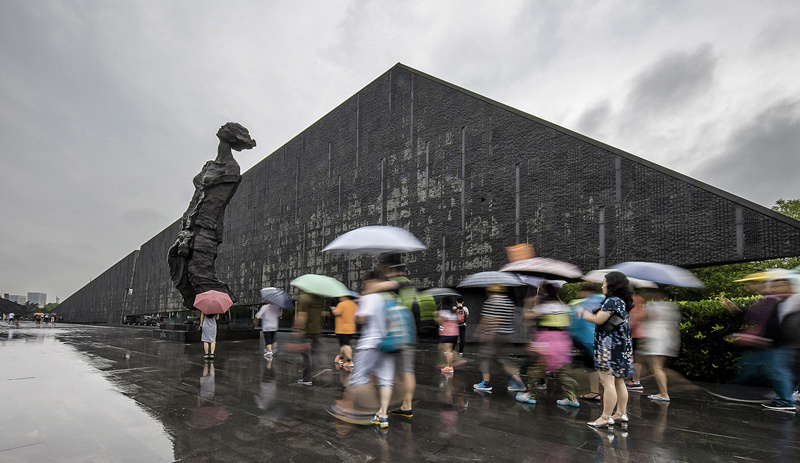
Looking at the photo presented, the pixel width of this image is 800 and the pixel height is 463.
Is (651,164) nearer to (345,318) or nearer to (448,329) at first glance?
(448,329)

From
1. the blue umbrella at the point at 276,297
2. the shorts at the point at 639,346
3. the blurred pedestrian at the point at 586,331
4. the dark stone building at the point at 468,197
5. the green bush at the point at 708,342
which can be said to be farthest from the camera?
the dark stone building at the point at 468,197

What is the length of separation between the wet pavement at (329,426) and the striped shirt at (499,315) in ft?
3.06

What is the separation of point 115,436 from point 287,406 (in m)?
1.73

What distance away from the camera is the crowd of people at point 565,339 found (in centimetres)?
411

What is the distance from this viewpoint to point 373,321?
13.3ft

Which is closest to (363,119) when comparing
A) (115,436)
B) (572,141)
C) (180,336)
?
(572,141)

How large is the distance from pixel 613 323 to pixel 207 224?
14.8 metres

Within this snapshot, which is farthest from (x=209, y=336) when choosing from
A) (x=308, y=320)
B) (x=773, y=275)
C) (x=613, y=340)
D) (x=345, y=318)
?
(x=773, y=275)

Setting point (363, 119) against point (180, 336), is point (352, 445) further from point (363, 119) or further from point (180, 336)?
point (363, 119)

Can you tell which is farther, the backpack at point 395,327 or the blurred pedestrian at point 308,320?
the blurred pedestrian at point 308,320

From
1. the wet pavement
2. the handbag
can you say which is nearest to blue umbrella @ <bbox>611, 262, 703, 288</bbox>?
the handbag

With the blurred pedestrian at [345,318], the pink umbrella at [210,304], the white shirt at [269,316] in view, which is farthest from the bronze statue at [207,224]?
the blurred pedestrian at [345,318]

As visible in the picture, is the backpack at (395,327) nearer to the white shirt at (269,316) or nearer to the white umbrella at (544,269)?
the white umbrella at (544,269)

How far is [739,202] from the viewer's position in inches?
361
